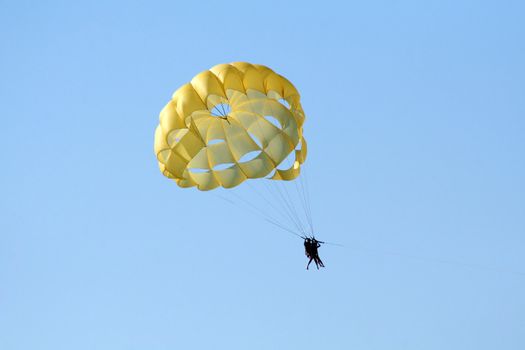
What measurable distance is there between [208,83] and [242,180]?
358cm

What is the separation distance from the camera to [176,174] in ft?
170

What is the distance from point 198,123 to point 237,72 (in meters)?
2.12

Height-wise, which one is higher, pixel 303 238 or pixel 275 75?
pixel 275 75

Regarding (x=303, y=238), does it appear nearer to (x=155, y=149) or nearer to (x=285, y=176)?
(x=285, y=176)

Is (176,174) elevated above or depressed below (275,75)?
below

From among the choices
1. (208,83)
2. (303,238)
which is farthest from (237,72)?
(303,238)

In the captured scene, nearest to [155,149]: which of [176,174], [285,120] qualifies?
[176,174]

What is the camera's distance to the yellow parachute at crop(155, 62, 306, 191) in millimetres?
50875

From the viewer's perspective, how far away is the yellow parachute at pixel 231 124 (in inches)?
2003

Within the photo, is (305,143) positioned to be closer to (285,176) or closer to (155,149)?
(285,176)

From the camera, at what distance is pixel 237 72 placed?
168ft

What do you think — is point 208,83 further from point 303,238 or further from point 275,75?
point 303,238

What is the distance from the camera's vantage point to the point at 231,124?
5159cm

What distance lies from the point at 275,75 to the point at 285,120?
1.68 meters
